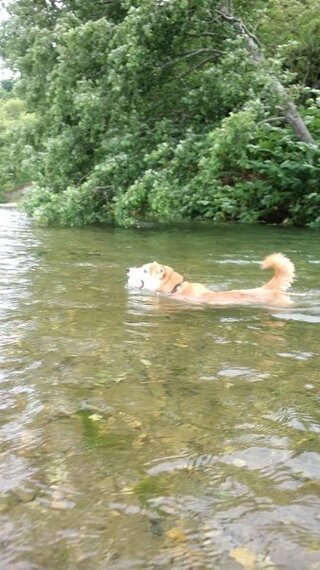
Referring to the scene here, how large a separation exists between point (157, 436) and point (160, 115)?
13746 millimetres

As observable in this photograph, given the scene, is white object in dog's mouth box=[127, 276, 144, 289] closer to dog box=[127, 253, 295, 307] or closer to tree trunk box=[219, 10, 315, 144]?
dog box=[127, 253, 295, 307]

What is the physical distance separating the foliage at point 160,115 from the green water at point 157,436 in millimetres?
7818

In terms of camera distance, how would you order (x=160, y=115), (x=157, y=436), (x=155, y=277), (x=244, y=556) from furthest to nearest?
(x=160, y=115)
(x=155, y=277)
(x=157, y=436)
(x=244, y=556)

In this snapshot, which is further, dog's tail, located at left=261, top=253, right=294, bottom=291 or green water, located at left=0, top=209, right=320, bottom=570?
dog's tail, located at left=261, top=253, right=294, bottom=291

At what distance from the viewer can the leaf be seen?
2062mm

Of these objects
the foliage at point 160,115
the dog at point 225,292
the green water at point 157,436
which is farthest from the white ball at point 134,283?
the foliage at point 160,115

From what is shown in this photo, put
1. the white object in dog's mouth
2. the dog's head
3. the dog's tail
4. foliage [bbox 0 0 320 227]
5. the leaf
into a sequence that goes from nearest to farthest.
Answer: the leaf, the dog's tail, the dog's head, the white object in dog's mouth, foliage [bbox 0 0 320 227]

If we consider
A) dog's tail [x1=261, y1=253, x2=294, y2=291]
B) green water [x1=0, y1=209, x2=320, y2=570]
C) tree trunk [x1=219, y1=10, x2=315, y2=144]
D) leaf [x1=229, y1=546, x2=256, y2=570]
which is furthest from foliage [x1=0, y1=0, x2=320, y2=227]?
leaf [x1=229, y1=546, x2=256, y2=570]

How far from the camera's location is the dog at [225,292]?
21.8 ft

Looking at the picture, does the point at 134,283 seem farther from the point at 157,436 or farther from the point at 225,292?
the point at 157,436

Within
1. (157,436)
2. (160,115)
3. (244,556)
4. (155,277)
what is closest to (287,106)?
(160,115)

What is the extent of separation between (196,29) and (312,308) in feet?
33.4

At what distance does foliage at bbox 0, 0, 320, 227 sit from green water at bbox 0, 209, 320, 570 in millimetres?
7818

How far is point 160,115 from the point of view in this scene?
1570 centimetres
